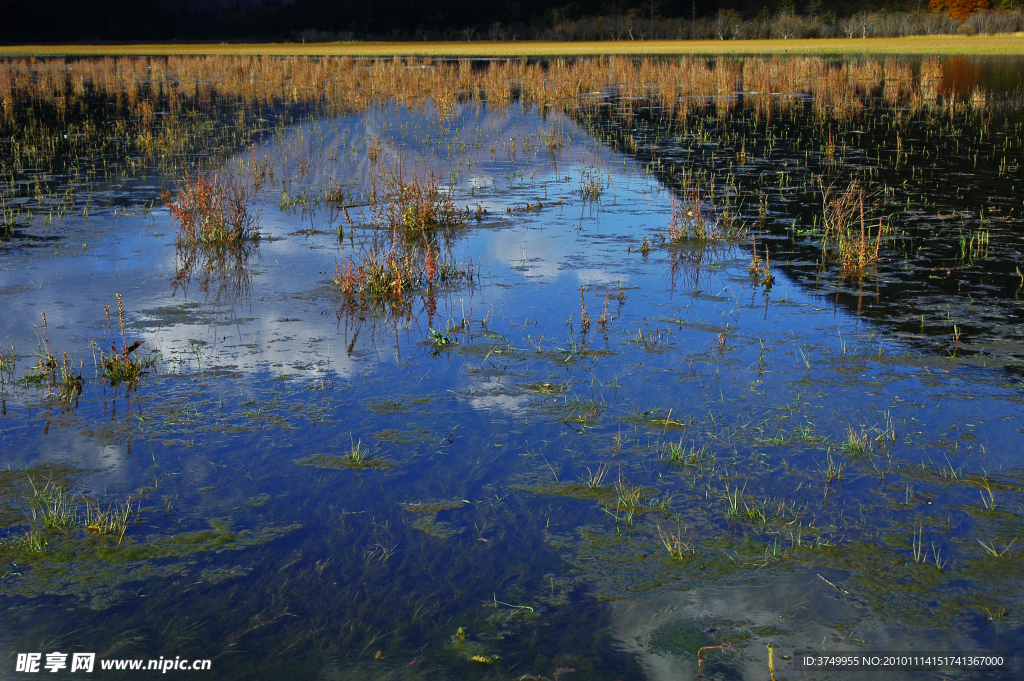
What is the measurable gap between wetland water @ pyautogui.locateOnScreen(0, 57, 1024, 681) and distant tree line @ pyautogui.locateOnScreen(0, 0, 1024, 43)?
7029 centimetres

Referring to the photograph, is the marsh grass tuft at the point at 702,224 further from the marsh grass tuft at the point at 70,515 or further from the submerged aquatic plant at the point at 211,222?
the marsh grass tuft at the point at 70,515

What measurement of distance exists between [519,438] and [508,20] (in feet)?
360

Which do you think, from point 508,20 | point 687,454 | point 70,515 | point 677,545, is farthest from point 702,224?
point 508,20

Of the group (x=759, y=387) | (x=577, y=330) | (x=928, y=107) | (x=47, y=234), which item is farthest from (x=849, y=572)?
(x=928, y=107)

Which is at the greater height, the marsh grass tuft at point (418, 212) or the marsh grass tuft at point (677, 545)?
the marsh grass tuft at point (418, 212)

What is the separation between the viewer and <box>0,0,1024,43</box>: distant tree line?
7512 centimetres

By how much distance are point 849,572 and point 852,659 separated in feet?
2.02

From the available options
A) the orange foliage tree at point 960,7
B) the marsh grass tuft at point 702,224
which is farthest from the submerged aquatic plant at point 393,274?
the orange foliage tree at point 960,7

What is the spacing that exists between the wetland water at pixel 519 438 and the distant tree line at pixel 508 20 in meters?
70.3

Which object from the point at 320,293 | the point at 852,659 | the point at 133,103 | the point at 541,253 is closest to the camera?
the point at 852,659

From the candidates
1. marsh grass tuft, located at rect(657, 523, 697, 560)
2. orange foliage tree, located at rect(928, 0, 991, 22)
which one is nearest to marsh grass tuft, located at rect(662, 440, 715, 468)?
marsh grass tuft, located at rect(657, 523, 697, 560)

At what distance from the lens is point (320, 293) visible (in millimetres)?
8773

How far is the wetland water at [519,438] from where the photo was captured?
3.88m

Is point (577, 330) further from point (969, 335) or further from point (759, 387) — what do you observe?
point (969, 335)
